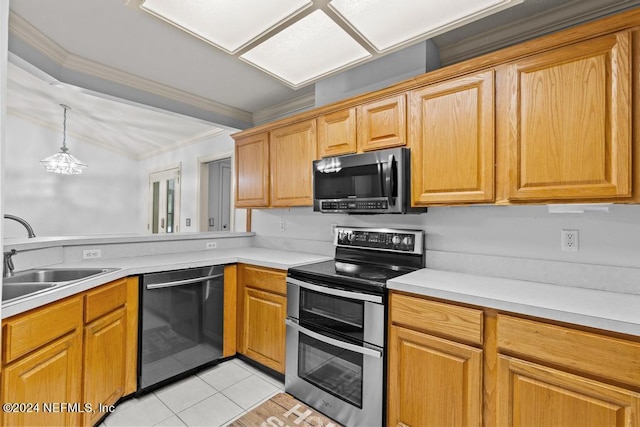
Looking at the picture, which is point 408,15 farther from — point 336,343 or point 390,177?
point 336,343

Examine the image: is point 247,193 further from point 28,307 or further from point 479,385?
point 479,385

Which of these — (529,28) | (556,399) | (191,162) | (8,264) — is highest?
(529,28)

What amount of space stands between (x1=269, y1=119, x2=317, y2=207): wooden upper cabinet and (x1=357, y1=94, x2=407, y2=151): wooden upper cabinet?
47 cm

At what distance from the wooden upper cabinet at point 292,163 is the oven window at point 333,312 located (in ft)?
2.80

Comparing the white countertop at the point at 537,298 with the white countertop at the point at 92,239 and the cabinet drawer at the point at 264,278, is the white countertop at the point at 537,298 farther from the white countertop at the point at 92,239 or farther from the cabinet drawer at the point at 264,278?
the white countertop at the point at 92,239

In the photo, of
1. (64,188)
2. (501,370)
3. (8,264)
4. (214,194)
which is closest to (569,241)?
(501,370)

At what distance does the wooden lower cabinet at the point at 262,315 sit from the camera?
7.55 ft

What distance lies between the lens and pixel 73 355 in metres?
1.59

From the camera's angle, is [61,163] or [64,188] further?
[64,188]

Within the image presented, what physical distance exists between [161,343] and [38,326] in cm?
89

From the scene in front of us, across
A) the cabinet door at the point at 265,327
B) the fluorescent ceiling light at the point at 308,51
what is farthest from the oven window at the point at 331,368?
the fluorescent ceiling light at the point at 308,51

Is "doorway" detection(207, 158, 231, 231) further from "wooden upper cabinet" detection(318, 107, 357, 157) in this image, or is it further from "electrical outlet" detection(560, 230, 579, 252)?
"electrical outlet" detection(560, 230, 579, 252)

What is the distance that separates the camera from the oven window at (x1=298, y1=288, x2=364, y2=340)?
183cm

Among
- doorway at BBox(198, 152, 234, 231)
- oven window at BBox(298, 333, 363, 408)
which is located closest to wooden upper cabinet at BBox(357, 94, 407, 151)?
oven window at BBox(298, 333, 363, 408)
